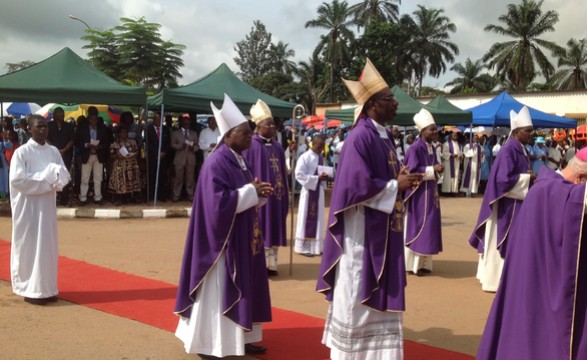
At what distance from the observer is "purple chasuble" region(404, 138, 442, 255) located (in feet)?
26.8

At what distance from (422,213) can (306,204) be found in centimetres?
217

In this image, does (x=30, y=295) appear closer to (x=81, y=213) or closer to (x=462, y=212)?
(x=81, y=213)

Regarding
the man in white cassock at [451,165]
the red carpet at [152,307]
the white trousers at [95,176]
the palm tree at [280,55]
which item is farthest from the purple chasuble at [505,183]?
the palm tree at [280,55]

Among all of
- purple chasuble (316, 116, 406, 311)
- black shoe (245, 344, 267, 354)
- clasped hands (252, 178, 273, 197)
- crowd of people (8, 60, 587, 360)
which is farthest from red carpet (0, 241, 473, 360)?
clasped hands (252, 178, 273, 197)

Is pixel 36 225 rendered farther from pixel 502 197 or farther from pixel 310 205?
pixel 502 197

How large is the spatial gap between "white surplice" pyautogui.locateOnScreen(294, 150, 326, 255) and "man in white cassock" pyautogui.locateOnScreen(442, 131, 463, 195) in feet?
36.0

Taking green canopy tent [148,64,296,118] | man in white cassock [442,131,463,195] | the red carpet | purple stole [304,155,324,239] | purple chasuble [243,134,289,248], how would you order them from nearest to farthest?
the red carpet < purple chasuble [243,134,289,248] < purple stole [304,155,324,239] < green canopy tent [148,64,296,118] < man in white cassock [442,131,463,195]

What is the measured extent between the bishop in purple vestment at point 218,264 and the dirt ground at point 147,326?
46 centimetres

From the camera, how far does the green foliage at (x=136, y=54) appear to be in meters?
31.3

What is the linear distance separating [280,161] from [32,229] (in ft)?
11.2

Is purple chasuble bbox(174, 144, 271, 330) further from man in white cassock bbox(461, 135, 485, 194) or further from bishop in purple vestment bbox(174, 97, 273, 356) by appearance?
man in white cassock bbox(461, 135, 485, 194)

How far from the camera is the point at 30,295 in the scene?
632 cm

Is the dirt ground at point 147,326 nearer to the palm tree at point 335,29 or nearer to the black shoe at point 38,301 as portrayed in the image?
the black shoe at point 38,301

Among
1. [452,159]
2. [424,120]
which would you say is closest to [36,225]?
[424,120]
